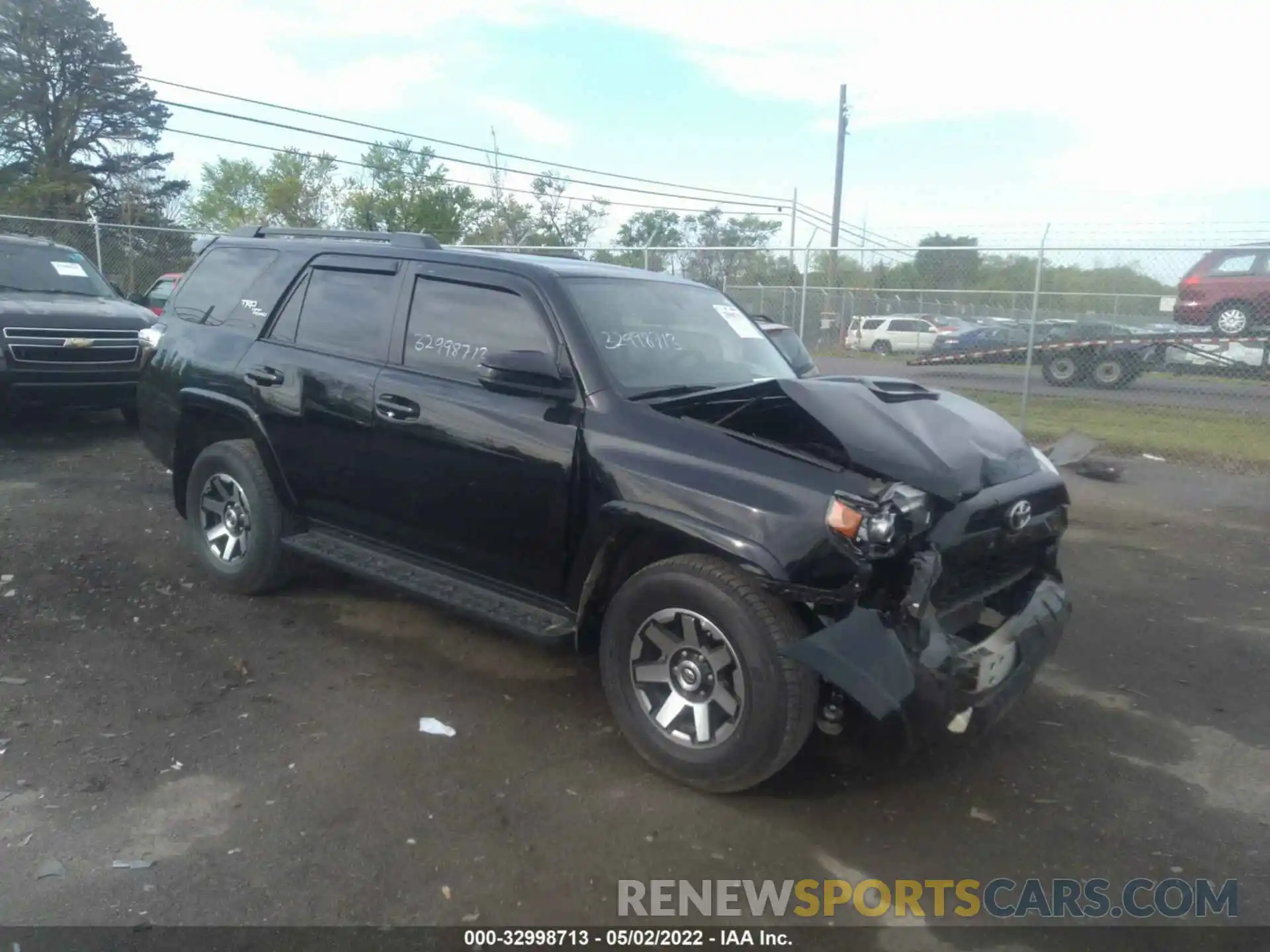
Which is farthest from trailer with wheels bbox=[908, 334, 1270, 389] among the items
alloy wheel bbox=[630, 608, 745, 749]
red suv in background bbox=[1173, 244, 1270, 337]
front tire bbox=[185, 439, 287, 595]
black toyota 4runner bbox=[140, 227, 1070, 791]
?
alloy wheel bbox=[630, 608, 745, 749]

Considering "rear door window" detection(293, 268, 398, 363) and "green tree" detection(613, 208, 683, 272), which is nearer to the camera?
"rear door window" detection(293, 268, 398, 363)

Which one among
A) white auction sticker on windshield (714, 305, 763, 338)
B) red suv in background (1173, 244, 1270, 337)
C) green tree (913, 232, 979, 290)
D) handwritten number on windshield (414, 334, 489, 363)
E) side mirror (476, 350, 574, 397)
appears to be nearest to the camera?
side mirror (476, 350, 574, 397)

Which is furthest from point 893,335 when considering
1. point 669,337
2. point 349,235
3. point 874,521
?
point 874,521

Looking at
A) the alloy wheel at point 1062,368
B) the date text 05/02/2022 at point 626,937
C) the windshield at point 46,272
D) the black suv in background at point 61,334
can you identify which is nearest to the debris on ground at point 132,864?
the date text 05/02/2022 at point 626,937

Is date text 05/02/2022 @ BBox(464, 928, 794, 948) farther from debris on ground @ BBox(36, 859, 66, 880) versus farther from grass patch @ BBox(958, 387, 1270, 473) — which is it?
grass patch @ BBox(958, 387, 1270, 473)

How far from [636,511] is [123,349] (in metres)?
7.74

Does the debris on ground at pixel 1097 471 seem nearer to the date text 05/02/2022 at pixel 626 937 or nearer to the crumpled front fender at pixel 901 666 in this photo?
the crumpled front fender at pixel 901 666

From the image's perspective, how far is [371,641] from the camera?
4910 millimetres

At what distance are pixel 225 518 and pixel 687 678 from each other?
315cm

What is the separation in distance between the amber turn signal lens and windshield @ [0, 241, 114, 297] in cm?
918

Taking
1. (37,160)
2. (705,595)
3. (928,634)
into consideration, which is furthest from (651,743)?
(37,160)

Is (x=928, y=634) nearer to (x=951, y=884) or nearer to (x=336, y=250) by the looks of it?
(x=951, y=884)

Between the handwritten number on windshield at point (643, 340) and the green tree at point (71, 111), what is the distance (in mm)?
38184

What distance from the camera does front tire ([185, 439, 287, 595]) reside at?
Result: 16.8ft
